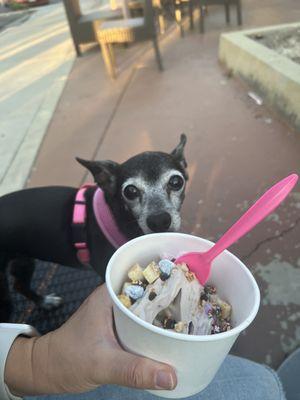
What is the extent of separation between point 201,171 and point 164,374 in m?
2.55

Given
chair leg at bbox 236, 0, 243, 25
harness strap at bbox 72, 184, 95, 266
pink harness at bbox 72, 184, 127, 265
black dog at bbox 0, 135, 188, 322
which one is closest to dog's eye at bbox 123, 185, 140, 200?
black dog at bbox 0, 135, 188, 322

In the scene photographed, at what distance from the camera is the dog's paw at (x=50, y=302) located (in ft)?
7.46

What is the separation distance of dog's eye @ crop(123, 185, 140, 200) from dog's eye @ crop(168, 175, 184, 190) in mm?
188

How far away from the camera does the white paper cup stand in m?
0.77

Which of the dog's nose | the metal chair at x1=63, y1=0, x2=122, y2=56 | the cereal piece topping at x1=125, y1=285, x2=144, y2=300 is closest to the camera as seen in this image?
the cereal piece topping at x1=125, y1=285, x2=144, y2=300

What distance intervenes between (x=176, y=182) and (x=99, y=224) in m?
0.48

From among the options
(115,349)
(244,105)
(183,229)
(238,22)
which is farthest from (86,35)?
(115,349)

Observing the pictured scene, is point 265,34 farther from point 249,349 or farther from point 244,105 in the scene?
point 249,349

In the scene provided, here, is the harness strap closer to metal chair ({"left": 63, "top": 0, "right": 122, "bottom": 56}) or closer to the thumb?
the thumb

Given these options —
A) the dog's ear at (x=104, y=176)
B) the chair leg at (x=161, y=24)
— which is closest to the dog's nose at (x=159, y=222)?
the dog's ear at (x=104, y=176)

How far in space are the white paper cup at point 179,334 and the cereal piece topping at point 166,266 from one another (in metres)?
0.07

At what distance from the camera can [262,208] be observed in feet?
2.72

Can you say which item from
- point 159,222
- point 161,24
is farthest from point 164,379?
point 161,24

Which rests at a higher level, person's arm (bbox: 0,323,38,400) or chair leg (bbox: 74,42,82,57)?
person's arm (bbox: 0,323,38,400)
